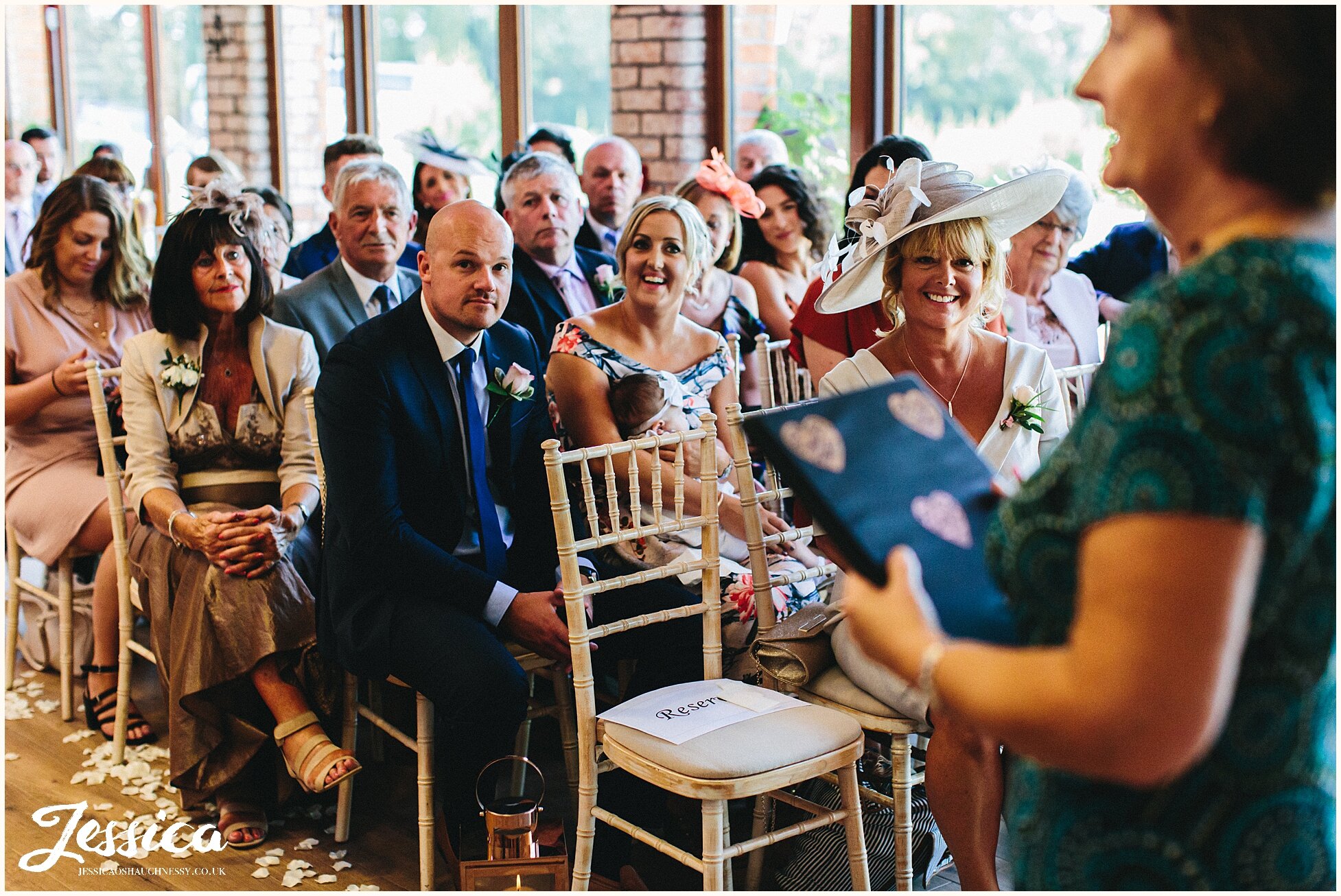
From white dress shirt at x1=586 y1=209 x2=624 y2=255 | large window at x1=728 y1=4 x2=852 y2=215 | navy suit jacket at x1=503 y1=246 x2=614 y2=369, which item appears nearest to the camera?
navy suit jacket at x1=503 y1=246 x2=614 y2=369

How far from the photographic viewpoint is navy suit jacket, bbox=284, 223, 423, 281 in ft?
14.5

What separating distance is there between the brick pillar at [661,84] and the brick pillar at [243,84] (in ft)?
11.0

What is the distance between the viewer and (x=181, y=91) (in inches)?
350

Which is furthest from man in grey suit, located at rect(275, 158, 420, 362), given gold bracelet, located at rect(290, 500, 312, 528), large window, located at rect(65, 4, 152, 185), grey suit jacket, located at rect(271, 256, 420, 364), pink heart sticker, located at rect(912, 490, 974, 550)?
large window, located at rect(65, 4, 152, 185)

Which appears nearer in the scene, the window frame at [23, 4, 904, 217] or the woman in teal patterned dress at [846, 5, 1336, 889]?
the woman in teal patterned dress at [846, 5, 1336, 889]

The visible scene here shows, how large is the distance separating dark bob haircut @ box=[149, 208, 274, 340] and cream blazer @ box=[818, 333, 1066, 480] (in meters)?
1.55

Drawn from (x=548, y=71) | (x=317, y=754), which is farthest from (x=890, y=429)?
(x=548, y=71)

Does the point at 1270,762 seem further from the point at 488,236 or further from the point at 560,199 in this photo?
the point at 560,199

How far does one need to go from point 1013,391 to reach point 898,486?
4.97 feet

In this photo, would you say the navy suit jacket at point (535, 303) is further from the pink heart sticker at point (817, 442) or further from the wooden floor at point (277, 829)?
the pink heart sticker at point (817, 442)

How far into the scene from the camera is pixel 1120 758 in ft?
2.69

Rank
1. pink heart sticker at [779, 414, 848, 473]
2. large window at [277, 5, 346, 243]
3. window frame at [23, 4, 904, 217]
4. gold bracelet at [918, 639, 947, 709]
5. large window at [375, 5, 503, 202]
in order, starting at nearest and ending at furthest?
gold bracelet at [918, 639, 947, 709] < pink heart sticker at [779, 414, 848, 473] < window frame at [23, 4, 904, 217] < large window at [375, 5, 503, 202] < large window at [277, 5, 346, 243]

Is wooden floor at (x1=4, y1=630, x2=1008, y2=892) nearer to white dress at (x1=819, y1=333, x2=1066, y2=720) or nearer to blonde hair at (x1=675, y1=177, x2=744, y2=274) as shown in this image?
white dress at (x1=819, y1=333, x2=1066, y2=720)

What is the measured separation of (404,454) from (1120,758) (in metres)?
1.92
